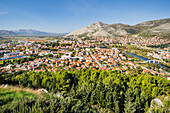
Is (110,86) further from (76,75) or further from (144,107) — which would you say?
(76,75)

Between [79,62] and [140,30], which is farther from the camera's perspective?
[140,30]

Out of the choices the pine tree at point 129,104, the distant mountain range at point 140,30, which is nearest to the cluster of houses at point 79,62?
the pine tree at point 129,104

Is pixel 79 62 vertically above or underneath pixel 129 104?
underneath

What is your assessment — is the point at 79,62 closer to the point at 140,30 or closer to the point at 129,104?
the point at 129,104

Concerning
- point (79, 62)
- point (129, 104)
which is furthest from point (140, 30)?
point (129, 104)

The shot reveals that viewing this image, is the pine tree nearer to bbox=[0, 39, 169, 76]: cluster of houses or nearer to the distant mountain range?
bbox=[0, 39, 169, 76]: cluster of houses

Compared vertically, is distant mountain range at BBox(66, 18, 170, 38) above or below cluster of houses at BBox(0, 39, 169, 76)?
above

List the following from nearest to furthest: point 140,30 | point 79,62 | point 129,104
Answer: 1. point 129,104
2. point 79,62
3. point 140,30

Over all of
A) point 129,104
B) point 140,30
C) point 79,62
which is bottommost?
point 79,62

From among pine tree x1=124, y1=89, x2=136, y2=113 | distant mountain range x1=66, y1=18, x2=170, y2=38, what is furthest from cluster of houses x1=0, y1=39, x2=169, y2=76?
distant mountain range x1=66, y1=18, x2=170, y2=38

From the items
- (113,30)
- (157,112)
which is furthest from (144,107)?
(113,30)

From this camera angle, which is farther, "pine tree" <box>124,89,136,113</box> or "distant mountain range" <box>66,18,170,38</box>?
"distant mountain range" <box>66,18,170,38</box>
